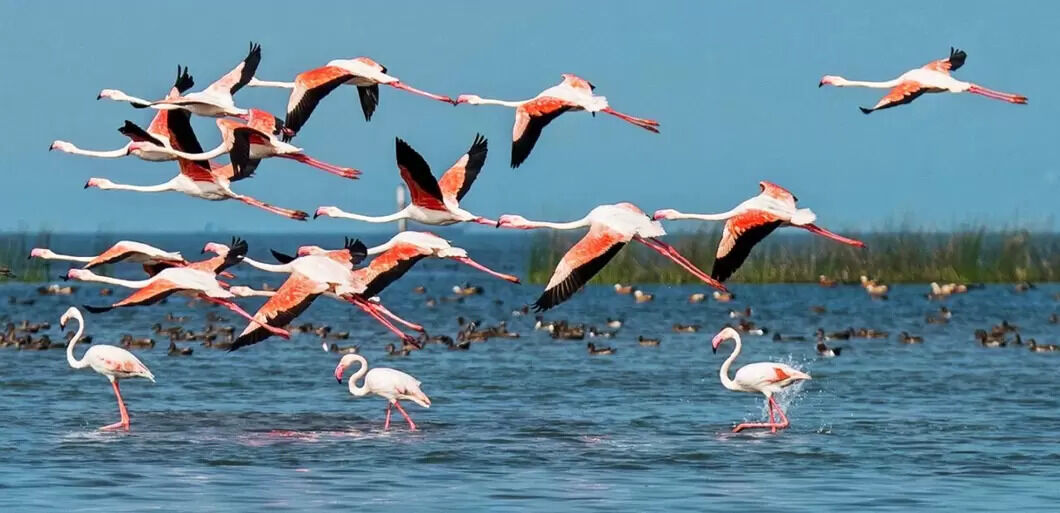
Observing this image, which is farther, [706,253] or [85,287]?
[85,287]

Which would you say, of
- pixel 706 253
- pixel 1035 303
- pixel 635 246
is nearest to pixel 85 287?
pixel 635 246

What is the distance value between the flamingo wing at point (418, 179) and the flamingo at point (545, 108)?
0.77 meters

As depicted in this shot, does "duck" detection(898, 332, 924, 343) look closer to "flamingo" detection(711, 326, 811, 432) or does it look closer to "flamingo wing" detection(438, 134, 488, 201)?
"flamingo" detection(711, 326, 811, 432)

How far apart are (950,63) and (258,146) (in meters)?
5.45

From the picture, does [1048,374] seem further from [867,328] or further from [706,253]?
[706,253]

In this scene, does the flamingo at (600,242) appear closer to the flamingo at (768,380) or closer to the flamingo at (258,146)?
the flamingo at (258,146)

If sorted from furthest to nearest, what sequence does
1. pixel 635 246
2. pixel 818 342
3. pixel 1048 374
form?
1. pixel 635 246
2. pixel 818 342
3. pixel 1048 374

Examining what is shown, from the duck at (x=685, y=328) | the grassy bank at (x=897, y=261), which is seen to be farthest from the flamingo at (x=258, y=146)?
the grassy bank at (x=897, y=261)

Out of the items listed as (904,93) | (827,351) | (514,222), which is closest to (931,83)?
(904,93)

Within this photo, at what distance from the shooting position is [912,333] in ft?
106

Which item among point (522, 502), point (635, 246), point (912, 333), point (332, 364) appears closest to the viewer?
point (522, 502)

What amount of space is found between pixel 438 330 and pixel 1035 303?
43.0ft

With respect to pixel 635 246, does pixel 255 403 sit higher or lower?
lower

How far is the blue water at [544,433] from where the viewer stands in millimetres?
14453
